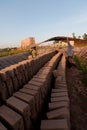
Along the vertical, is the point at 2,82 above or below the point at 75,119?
above

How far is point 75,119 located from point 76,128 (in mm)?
A: 453

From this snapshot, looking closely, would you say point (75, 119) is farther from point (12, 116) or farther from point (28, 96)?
point (12, 116)

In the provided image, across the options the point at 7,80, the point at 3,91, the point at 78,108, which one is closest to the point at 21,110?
the point at 3,91

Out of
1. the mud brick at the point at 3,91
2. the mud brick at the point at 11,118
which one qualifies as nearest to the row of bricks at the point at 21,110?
the mud brick at the point at 11,118

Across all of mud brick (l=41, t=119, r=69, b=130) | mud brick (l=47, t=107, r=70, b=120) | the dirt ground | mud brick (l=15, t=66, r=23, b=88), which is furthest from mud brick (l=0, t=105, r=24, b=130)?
the dirt ground

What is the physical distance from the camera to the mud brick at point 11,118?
229cm

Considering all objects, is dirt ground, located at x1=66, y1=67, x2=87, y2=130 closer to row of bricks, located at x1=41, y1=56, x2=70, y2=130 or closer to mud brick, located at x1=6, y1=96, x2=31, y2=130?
row of bricks, located at x1=41, y1=56, x2=70, y2=130

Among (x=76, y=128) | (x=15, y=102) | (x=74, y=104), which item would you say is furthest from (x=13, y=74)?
(x=74, y=104)

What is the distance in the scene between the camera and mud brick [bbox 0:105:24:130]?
229 centimetres

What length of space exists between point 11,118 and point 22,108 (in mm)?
291

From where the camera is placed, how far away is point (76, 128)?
3857 mm

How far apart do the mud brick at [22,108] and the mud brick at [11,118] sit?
0.10m

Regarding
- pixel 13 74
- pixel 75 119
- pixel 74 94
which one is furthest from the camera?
pixel 74 94

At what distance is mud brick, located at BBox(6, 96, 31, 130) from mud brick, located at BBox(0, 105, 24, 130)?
0.32 ft
